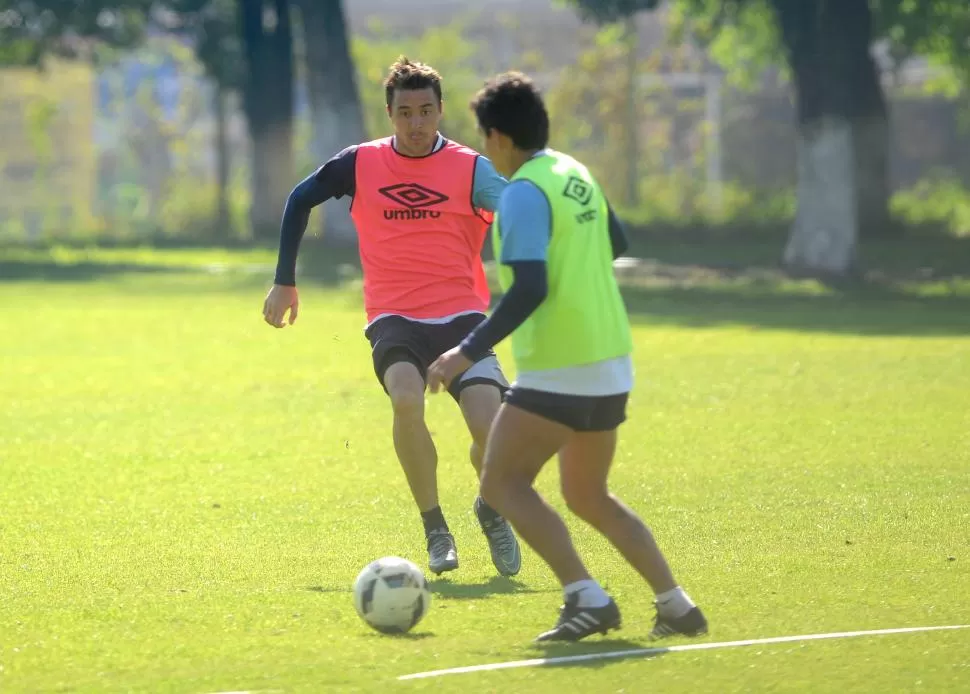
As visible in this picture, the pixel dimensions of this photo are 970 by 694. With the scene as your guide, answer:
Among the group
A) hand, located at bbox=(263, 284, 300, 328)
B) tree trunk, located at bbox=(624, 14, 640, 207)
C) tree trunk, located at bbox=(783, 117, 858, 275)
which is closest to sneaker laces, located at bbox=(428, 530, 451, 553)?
hand, located at bbox=(263, 284, 300, 328)

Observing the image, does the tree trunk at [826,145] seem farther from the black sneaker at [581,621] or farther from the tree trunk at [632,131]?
the black sneaker at [581,621]

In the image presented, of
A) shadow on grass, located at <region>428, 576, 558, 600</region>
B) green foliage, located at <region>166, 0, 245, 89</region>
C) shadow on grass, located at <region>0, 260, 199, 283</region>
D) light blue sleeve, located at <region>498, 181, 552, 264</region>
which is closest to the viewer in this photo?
light blue sleeve, located at <region>498, 181, 552, 264</region>

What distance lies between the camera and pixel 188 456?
1249 centimetres

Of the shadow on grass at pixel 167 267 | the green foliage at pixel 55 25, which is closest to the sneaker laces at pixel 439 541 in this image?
the shadow on grass at pixel 167 267

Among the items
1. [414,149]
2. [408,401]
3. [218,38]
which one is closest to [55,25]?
[218,38]

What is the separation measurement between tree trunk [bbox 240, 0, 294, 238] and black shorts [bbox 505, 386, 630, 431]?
1341 inches

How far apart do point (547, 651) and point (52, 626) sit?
1869 millimetres

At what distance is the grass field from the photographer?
6.64 metres

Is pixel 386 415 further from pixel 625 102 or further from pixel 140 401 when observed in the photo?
pixel 625 102

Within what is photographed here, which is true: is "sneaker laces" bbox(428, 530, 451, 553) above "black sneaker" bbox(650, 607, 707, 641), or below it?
below

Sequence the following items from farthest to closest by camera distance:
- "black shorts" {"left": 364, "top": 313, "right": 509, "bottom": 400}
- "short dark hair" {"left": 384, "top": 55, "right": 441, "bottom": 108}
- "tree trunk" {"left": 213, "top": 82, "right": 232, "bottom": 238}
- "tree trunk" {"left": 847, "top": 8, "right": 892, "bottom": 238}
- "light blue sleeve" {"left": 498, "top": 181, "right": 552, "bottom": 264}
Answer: "tree trunk" {"left": 213, "top": 82, "right": 232, "bottom": 238}
"tree trunk" {"left": 847, "top": 8, "right": 892, "bottom": 238}
"black shorts" {"left": 364, "top": 313, "right": 509, "bottom": 400}
"short dark hair" {"left": 384, "top": 55, "right": 441, "bottom": 108}
"light blue sleeve" {"left": 498, "top": 181, "right": 552, "bottom": 264}

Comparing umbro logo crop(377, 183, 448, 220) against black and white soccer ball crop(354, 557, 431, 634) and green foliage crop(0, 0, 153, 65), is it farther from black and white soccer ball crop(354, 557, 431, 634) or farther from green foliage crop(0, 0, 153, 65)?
green foliage crop(0, 0, 153, 65)

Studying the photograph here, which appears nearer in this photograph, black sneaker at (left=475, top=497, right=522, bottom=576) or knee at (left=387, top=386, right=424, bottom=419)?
black sneaker at (left=475, top=497, right=522, bottom=576)

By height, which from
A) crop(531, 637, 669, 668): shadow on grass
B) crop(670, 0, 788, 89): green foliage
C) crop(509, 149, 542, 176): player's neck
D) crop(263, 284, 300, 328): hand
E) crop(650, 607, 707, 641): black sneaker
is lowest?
crop(531, 637, 669, 668): shadow on grass
